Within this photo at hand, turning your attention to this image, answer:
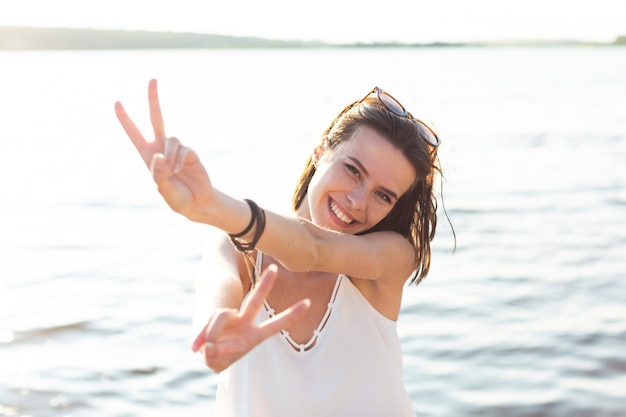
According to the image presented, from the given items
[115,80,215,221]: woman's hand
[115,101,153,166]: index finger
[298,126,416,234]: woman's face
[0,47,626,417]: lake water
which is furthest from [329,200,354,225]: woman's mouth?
A: [115,101,153,166]: index finger

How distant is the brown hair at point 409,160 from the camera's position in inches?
145

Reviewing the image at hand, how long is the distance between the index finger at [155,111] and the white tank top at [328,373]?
46.0 inches

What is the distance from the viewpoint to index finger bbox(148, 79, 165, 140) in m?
2.64

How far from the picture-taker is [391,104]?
12.4ft

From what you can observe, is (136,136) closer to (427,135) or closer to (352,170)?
(352,170)

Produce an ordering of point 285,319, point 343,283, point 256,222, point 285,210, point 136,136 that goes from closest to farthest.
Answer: point 285,319 → point 136,136 → point 256,222 → point 343,283 → point 285,210

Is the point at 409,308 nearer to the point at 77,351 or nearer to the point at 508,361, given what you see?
the point at 508,361

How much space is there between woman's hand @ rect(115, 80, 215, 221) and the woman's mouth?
3.00ft

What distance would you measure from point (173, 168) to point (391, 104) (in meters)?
1.43

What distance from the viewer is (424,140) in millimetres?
3736

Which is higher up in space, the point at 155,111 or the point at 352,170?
the point at 352,170

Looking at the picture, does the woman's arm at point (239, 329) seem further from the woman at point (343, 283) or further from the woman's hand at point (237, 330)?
the woman at point (343, 283)

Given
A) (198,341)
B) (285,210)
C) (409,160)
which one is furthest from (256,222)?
(285,210)

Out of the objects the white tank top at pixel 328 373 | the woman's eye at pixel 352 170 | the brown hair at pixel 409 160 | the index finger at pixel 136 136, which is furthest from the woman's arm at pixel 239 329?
the brown hair at pixel 409 160
